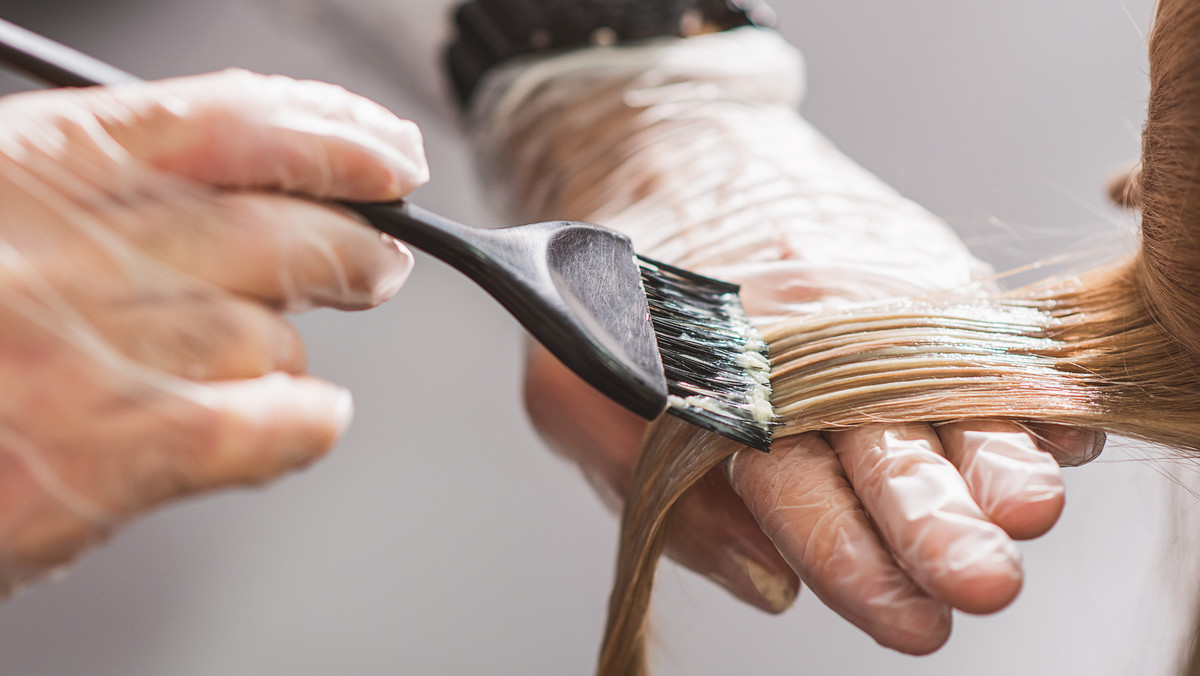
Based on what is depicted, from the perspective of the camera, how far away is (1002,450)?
40cm

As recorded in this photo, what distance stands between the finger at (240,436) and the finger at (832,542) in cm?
23

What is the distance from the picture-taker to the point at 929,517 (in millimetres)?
371

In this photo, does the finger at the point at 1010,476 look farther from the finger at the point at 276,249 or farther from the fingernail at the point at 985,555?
the finger at the point at 276,249

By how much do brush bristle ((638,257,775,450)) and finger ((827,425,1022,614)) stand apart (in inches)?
2.2

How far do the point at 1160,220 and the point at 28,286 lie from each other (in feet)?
1.65

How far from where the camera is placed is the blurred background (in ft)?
2.51

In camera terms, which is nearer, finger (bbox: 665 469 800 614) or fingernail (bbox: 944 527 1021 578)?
fingernail (bbox: 944 527 1021 578)

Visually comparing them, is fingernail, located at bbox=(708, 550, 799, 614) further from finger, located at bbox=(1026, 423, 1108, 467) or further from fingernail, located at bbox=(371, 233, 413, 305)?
fingernail, located at bbox=(371, 233, 413, 305)

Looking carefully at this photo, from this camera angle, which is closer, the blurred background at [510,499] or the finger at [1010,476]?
the finger at [1010,476]

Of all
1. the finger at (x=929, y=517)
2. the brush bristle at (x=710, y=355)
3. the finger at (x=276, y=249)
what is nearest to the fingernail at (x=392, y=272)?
the finger at (x=276, y=249)

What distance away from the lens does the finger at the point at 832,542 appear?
375 millimetres

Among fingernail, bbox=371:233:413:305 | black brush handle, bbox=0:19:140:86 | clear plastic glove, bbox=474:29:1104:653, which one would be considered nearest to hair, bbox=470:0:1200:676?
clear plastic glove, bbox=474:29:1104:653

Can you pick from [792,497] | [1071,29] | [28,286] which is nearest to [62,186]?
[28,286]

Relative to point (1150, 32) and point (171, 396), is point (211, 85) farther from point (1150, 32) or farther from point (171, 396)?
point (1150, 32)
